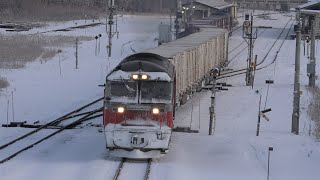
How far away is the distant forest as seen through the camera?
98.3 metres

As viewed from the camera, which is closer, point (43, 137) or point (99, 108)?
point (43, 137)

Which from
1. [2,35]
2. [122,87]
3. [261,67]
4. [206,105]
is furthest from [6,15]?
[122,87]

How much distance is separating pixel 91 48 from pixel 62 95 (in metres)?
28.4

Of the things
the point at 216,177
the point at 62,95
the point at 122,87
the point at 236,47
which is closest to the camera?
the point at 216,177

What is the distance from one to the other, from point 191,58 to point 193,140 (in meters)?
6.49

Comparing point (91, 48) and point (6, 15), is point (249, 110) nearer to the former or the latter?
point (91, 48)

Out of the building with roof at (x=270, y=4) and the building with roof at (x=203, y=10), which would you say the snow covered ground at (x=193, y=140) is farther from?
the building with roof at (x=270, y=4)

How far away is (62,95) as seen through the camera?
29.2m

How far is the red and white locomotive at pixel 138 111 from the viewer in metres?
16.2

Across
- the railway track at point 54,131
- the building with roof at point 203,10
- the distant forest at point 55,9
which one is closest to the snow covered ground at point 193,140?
the railway track at point 54,131

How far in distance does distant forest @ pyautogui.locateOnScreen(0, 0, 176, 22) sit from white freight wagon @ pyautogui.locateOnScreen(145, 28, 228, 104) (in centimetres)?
5038

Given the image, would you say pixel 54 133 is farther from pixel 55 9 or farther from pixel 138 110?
pixel 55 9

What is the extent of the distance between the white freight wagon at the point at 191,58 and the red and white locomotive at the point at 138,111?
9.72 feet

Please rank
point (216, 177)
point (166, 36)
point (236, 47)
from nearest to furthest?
point (216, 177)
point (236, 47)
point (166, 36)
